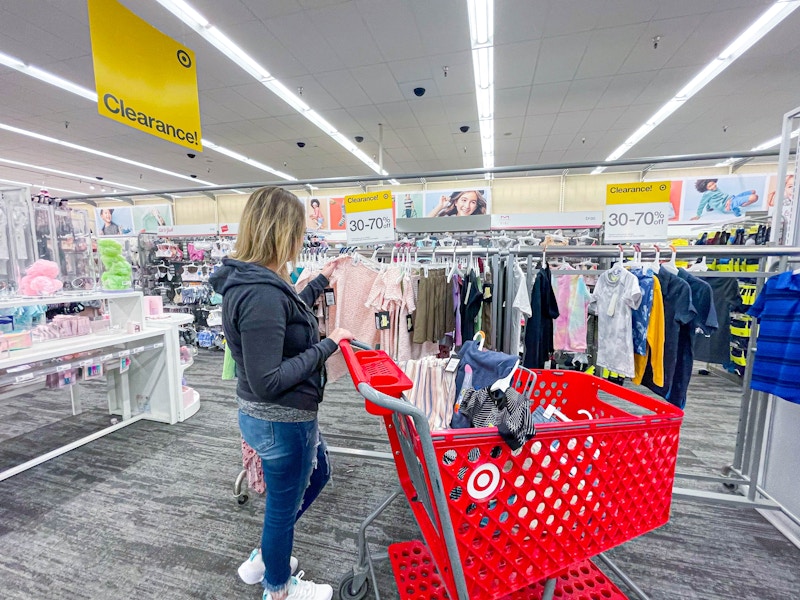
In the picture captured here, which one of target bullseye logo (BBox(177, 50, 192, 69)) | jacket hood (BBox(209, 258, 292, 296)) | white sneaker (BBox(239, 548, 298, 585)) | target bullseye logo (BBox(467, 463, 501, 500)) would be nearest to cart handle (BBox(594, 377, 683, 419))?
target bullseye logo (BBox(467, 463, 501, 500))

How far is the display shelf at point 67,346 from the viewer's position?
2.30m

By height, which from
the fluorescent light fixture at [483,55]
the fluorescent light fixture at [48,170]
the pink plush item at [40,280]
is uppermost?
the fluorescent light fixture at [483,55]

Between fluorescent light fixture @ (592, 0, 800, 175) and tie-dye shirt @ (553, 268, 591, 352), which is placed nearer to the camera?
tie-dye shirt @ (553, 268, 591, 352)

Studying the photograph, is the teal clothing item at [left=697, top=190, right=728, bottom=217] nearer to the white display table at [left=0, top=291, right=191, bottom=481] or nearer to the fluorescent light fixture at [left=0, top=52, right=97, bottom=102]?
the white display table at [left=0, top=291, right=191, bottom=481]

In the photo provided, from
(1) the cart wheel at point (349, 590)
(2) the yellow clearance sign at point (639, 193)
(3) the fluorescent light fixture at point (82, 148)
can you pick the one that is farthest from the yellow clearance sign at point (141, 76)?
(3) the fluorescent light fixture at point (82, 148)

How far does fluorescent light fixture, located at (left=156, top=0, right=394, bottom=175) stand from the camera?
4.32 metres

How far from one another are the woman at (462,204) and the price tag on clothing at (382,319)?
7409 mm

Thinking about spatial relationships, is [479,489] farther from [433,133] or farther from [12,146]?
[12,146]

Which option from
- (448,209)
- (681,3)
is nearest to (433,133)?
(448,209)

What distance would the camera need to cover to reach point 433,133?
8.34 metres

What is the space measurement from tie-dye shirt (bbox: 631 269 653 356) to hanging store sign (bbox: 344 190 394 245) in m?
1.73

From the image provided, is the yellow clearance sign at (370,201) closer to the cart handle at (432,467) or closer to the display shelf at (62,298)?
the cart handle at (432,467)

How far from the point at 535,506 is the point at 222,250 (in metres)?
6.82

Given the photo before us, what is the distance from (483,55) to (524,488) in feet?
20.0
